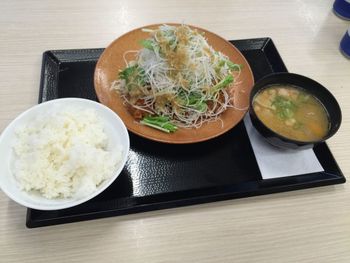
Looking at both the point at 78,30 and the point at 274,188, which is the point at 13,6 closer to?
the point at 78,30

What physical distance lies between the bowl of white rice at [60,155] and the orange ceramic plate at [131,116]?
0.42 feet

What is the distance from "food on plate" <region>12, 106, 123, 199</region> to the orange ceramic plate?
7.1 inches

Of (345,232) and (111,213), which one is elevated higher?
(111,213)

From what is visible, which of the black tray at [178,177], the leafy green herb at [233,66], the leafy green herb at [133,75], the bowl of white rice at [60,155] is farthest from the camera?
the leafy green herb at [233,66]

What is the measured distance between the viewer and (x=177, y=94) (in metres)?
1.35

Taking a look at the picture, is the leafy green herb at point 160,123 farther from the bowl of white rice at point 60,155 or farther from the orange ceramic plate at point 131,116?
the bowl of white rice at point 60,155

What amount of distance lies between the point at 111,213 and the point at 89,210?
76 mm

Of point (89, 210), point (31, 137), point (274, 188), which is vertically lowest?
point (274, 188)

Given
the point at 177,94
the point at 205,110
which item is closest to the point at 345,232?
the point at 205,110

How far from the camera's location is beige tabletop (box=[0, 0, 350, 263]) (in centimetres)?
100

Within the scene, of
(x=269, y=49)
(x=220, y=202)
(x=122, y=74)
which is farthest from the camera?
(x=269, y=49)

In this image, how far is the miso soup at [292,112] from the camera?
1.25 meters

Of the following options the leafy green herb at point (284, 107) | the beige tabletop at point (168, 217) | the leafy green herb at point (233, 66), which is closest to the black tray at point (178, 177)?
the beige tabletop at point (168, 217)

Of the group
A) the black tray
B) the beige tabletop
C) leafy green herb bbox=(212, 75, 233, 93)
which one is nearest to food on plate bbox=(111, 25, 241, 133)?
leafy green herb bbox=(212, 75, 233, 93)
